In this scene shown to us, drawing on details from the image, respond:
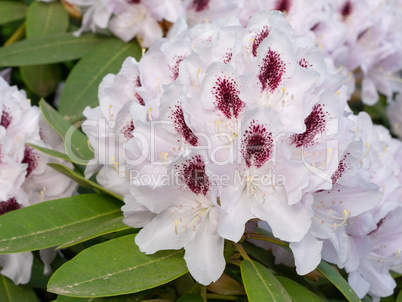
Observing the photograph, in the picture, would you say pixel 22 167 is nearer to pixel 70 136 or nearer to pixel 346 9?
pixel 70 136

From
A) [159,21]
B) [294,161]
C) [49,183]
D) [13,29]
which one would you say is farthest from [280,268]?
[13,29]

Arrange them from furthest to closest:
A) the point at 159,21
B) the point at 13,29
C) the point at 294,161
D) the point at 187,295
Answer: the point at 13,29 < the point at 159,21 < the point at 187,295 < the point at 294,161

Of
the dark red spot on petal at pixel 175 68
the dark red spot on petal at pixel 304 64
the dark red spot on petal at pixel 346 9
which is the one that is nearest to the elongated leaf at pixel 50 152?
the dark red spot on petal at pixel 175 68

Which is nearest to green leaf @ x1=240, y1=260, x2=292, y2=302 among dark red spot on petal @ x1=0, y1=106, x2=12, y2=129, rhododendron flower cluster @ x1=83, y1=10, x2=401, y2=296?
rhododendron flower cluster @ x1=83, y1=10, x2=401, y2=296

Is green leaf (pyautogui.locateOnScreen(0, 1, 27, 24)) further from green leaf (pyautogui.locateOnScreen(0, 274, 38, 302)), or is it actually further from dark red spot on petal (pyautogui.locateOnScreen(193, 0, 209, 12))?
green leaf (pyautogui.locateOnScreen(0, 274, 38, 302))

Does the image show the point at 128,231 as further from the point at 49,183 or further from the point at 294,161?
the point at 294,161
